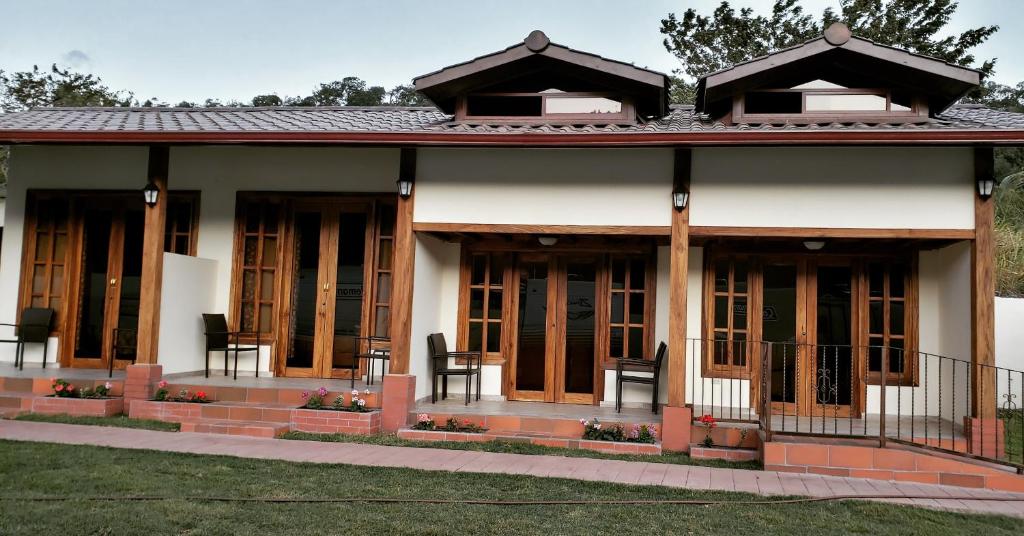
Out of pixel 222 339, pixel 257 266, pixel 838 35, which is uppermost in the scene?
pixel 838 35

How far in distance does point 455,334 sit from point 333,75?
30597 millimetres

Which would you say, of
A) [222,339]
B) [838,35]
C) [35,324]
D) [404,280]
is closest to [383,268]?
[404,280]

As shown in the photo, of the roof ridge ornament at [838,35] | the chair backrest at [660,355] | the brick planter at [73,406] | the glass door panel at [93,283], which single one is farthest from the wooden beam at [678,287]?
the glass door panel at [93,283]

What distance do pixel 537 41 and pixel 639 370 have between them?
3695mm

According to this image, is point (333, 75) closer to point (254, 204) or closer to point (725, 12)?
point (725, 12)

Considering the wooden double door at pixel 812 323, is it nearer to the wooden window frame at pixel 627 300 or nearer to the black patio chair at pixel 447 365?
the wooden window frame at pixel 627 300

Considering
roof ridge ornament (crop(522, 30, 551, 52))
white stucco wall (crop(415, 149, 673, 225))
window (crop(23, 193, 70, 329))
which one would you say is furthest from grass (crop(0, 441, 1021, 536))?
roof ridge ornament (crop(522, 30, 551, 52))

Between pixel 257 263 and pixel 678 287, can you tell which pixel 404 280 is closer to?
pixel 257 263

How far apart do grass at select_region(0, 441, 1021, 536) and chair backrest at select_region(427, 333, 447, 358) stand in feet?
8.59

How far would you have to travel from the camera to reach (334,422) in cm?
753

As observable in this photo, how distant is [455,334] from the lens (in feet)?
30.2

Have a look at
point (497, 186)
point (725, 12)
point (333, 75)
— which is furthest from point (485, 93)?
point (333, 75)

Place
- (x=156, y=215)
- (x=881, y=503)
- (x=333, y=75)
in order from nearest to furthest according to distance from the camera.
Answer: (x=881, y=503) < (x=156, y=215) < (x=333, y=75)

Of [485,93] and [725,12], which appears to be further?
[725,12]
